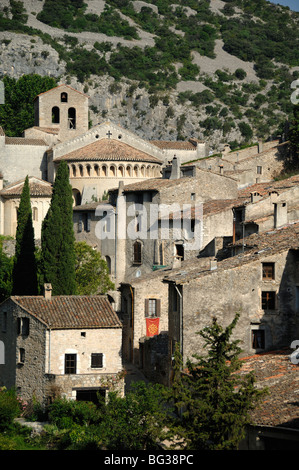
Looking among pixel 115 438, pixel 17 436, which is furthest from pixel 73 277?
pixel 115 438

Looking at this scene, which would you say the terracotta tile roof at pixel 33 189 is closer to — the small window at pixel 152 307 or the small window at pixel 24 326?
the small window at pixel 152 307

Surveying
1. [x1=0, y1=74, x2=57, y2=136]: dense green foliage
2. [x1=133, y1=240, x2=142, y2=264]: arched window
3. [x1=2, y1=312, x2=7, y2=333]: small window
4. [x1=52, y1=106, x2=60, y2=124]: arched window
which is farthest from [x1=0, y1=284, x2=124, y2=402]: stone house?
[x1=0, y1=74, x2=57, y2=136]: dense green foliage

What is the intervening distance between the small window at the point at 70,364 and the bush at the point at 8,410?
326 cm

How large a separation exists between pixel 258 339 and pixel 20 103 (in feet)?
221

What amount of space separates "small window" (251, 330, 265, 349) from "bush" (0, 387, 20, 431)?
11.2m

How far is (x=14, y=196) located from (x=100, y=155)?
25.2ft

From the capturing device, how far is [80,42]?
17750 cm

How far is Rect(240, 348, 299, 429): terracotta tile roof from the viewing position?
31641mm

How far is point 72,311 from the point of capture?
4759cm

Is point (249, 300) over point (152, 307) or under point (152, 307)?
under

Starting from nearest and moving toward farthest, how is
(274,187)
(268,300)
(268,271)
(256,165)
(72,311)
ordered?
1. (268,271)
2. (268,300)
3. (72,311)
4. (274,187)
5. (256,165)

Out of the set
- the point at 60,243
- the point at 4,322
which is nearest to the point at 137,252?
the point at 60,243

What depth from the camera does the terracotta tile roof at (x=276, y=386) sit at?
31641 mm

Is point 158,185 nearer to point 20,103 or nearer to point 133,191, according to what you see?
point 133,191
